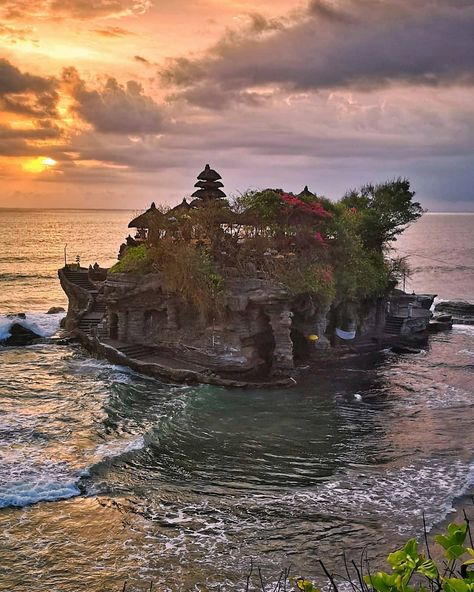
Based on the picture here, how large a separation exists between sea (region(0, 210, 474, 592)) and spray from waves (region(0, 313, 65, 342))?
9.18 m

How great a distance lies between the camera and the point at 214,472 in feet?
71.9

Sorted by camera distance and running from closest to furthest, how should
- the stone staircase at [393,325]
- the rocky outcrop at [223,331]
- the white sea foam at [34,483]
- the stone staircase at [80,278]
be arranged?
the white sea foam at [34,483], the rocky outcrop at [223,331], the stone staircase at [393,325], the stone staircase at [80,278]

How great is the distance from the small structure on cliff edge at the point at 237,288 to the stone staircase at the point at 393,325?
10.7ft

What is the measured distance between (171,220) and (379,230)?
1950 cm

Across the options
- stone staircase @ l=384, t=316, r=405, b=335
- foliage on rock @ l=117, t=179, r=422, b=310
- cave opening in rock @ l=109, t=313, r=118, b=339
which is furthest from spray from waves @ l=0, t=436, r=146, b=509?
stone staircase @ l=384, t=316, r=405, b=335

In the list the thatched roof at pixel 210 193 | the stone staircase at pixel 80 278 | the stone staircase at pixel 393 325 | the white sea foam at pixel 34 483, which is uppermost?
the thatched roof at pixel 210 193

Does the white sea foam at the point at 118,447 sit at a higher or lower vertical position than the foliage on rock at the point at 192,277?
lower

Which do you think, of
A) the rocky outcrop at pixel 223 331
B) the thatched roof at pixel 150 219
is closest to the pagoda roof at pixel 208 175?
the thatched roof at pixel 150 219

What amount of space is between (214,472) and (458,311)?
47.0 m

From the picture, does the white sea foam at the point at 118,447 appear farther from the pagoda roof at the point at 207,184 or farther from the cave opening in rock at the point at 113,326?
the pagoda roof at the point at 207,184

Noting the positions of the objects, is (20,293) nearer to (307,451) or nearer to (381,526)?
(307,451)

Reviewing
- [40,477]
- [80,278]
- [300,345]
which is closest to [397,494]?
[40,477]

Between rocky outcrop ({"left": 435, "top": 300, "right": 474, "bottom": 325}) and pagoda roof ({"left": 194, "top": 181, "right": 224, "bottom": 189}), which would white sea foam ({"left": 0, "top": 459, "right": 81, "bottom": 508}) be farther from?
rocky outcrop ({"left": 435, "top": 300, "right": 474, "bottom": 325})

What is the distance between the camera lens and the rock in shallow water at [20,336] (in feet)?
148
